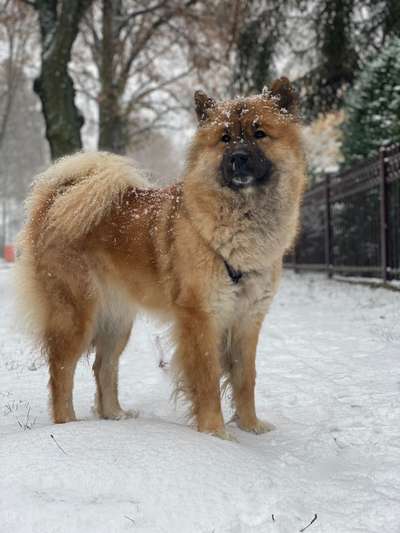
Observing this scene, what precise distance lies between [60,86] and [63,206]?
788 cm

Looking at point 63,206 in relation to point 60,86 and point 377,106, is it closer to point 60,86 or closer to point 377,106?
point 60,86

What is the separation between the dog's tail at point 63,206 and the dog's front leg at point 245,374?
3.85 feet

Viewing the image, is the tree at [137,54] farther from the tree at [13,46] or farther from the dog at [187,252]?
the dog at [187,252]

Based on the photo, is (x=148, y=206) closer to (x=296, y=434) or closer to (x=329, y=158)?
(x=296, y=434)

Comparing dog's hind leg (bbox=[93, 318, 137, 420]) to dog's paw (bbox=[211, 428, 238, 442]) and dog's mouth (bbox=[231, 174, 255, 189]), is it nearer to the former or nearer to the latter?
dog's paw (bbox=[211, 428, 238, 442])

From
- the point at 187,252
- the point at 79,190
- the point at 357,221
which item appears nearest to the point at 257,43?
the point at 357,221

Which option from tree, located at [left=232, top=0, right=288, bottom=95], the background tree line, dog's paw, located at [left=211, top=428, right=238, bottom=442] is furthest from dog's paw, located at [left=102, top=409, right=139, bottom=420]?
tree, located at [left=232, top=0, right=288, bottom=95]

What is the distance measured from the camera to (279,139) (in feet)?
10.1

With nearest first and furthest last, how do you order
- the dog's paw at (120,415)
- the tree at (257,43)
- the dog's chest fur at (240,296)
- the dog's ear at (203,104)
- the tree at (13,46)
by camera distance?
1. the dog's chest fur at (240,296)
2. the dog's ear at (203,104)
3. the dog's paw at (120,415)
4. the tree at (257,43)
5. the tree at (13,46)

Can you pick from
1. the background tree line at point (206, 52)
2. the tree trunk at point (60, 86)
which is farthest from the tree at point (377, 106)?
the tree trunk at point (60, 86)

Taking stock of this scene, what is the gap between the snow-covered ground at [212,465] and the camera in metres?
1.79

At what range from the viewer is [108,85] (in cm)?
1447

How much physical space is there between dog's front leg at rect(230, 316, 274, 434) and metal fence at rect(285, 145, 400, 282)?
534cm

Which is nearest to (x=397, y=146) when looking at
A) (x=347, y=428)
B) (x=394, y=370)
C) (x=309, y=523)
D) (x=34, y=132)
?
(x=394, y=370)
